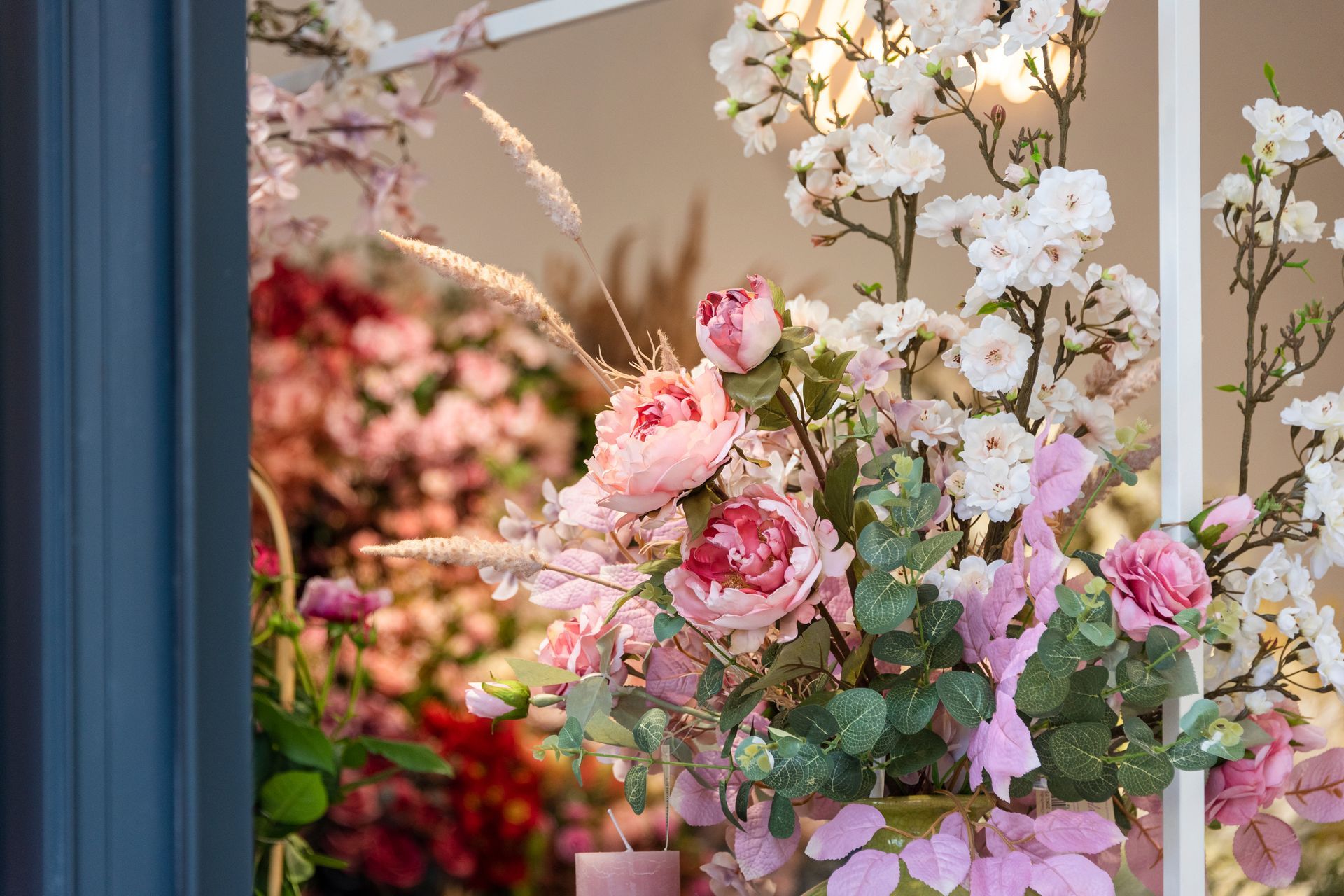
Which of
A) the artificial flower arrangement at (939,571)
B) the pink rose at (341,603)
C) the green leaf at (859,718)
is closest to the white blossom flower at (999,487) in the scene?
the artificial flower arrangement at (939,571)

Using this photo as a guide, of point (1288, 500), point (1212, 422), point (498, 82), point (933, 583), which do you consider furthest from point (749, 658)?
point (498, 82)

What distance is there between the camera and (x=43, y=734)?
0.50 meters

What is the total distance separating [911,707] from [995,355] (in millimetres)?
187

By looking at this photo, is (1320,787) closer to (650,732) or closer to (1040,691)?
(1040,691)

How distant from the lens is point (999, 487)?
1.82 feet

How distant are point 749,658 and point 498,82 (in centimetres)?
113

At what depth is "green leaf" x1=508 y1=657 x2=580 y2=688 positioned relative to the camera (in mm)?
609

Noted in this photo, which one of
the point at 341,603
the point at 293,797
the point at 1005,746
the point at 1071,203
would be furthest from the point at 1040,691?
the point at 341,603

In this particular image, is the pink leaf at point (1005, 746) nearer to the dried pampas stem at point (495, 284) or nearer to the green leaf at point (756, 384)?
the green leaf at point (756, 384)

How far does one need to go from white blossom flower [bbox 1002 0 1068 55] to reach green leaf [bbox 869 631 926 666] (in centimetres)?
31

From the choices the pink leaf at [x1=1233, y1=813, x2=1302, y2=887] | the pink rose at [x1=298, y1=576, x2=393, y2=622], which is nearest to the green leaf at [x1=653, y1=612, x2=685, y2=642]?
the pink leaf at [x1=1233, y1=813, x2=1302, y2=887]

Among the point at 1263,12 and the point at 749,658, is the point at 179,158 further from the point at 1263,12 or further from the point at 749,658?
the point at 1263,12

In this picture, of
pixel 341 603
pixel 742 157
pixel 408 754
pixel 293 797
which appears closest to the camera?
pixel 293 797

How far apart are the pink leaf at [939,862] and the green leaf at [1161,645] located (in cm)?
13
